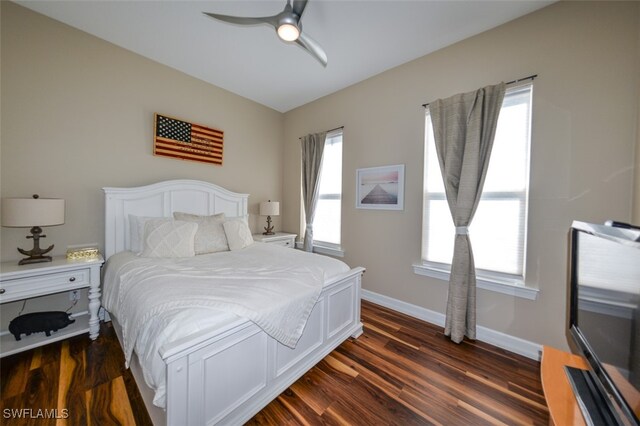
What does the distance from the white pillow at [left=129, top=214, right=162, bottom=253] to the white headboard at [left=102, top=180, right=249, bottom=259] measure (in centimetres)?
9

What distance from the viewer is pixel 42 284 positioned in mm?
1776

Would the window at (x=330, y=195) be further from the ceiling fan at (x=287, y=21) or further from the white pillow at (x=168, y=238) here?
the white pillow at (x=168, y=238)

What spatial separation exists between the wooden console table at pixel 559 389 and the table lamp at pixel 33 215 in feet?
10.8

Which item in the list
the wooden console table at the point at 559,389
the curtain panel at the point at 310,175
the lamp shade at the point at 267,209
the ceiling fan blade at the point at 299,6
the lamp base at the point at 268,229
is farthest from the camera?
the lamp base at the point at 268,229

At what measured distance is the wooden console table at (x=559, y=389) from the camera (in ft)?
2.71

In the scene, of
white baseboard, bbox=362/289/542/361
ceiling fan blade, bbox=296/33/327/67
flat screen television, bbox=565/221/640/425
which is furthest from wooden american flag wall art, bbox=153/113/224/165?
flat screen television, bbox=565/221/640/425

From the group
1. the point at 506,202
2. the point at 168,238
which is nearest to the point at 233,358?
the point at 168,238

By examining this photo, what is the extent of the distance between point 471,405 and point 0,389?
3.04 m

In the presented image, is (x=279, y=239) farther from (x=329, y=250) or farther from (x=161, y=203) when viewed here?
(x=161, y=203)

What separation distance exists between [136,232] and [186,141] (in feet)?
4.29

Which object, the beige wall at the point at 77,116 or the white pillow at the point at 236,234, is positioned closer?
the beige wall at the point at 77,116

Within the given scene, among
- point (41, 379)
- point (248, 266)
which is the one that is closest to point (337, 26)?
point (248, 266)

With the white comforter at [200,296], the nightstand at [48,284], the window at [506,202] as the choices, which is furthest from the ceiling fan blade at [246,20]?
the nightstand at [48,284]

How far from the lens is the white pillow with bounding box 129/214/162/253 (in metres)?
2.30
